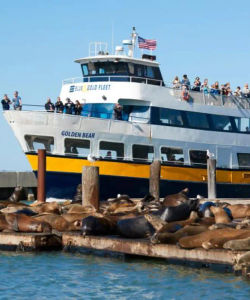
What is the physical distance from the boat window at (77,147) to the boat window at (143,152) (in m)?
1.81

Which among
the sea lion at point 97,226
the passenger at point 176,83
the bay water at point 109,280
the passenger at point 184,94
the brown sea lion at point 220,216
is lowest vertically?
the bay water at point 109,280

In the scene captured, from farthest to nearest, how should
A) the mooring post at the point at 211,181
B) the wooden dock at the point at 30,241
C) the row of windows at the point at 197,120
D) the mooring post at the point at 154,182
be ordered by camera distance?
1. the row of windows at the point at 197,120
2. the mooring post at the point at 211,181
3. the mooring post at the point at 154,182
4. the wooden dock at the point at 30,241

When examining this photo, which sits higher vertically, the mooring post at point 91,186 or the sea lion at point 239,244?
the mooring post at point 91,186

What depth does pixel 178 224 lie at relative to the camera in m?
14.6

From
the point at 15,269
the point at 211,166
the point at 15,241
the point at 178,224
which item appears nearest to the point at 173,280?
the point at 178,224

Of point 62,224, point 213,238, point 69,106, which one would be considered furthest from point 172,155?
point 213,238

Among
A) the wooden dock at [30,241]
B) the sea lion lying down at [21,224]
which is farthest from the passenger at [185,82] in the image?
the wooden dock at [30,241]

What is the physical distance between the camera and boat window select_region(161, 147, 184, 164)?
93.8ft

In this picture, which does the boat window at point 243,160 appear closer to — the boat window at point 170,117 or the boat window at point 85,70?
the boat window at point 170,117

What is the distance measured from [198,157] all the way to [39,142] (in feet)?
20.9

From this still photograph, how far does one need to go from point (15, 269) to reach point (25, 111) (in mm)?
13366

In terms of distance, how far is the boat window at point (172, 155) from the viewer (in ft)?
93.8

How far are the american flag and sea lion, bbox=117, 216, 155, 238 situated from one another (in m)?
16.4

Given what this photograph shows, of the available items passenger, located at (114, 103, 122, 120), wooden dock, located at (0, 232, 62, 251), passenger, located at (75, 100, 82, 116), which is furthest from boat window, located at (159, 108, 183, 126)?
wooden dock, located at (0, 232, 62, 251)
